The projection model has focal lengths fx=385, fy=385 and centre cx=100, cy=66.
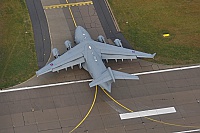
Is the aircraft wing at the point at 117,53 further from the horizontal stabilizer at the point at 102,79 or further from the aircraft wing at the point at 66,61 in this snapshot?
the horizontal stabilizer at the point at 102,79

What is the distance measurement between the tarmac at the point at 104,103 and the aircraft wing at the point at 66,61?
8.18 feet

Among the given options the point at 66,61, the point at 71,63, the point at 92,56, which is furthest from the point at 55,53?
the point at 92,56

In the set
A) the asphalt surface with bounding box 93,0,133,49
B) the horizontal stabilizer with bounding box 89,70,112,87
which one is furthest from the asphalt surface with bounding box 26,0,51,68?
the horizontal stabilizer with bounding box 89,70,112,87

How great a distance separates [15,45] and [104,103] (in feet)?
73.1

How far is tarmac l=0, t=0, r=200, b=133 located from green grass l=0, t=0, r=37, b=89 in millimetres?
2801

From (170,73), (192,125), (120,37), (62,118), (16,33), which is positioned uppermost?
(16,33)

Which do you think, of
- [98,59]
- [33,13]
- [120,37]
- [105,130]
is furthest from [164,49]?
[33,13]

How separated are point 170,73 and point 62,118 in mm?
23061

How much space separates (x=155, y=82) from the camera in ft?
235

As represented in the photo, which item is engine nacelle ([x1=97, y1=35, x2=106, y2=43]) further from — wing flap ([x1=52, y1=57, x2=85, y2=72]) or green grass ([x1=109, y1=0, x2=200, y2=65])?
wing flap ([x1=52, y1=57, x2=85, y2=72])

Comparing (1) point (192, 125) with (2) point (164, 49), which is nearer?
(1) point (192, 125)

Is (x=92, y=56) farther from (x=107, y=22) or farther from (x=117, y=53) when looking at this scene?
(x=107, y=22)

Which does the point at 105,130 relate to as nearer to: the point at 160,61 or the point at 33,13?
the point at 160,61

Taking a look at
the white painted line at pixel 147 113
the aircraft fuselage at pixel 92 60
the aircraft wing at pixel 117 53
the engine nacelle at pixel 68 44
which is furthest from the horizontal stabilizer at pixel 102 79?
the engine nacelle at pixel 68 44
